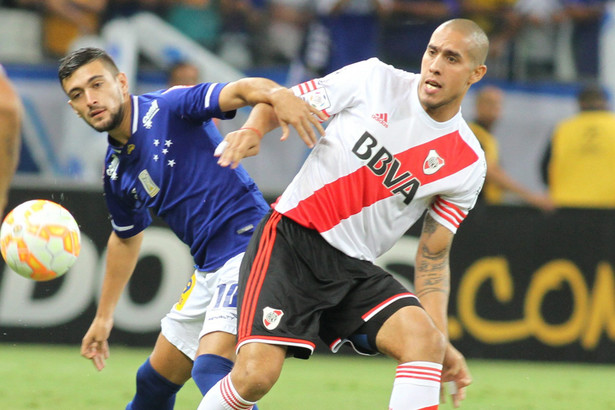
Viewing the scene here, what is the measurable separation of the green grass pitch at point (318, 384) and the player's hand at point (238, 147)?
2912mm

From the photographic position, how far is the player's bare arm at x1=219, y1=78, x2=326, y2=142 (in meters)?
4.27

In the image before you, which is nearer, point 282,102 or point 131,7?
point 282,102

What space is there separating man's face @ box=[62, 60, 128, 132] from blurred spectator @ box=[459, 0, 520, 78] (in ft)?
20.1

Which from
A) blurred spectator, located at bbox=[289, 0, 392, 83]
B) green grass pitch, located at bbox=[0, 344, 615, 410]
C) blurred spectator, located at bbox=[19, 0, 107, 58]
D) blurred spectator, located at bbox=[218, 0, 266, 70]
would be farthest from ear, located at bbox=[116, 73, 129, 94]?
blurred spectator, located at bbox=[218, 0, 266, 70]

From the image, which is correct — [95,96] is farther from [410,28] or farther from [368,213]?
[410,28]

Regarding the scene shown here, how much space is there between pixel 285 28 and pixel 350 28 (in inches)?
30.8

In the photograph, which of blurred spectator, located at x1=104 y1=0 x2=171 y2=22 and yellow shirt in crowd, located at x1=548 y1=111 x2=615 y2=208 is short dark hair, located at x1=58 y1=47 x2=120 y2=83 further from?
yellow shirt in crowd, located at x1=548 y1=111 x2=615 y2=208

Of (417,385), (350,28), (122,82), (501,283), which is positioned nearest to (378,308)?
(417,385)

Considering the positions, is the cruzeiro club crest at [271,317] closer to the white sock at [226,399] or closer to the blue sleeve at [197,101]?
the white sock at [226,399]

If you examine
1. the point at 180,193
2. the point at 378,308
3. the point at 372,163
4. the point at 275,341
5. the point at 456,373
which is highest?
the point at 372,163

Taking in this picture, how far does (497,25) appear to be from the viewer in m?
10.5

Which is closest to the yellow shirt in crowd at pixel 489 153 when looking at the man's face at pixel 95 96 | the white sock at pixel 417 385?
the man's face at pixel 95 96

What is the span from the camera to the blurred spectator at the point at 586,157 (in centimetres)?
952

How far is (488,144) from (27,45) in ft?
15.2
